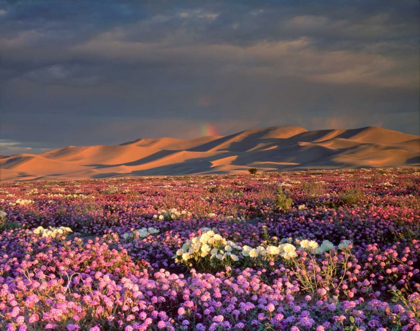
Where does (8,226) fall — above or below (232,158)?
below

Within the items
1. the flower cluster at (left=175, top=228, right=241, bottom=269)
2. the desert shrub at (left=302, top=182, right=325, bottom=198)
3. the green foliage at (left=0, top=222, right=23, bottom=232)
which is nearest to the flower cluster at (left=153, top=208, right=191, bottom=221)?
the flower cluster at (left=175, top=228, right=241, bottom=269)

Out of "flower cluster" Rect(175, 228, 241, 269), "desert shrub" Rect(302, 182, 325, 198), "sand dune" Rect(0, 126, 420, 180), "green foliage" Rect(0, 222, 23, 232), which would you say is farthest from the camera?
"sand dune" Rect(0, 126, 420, 180)

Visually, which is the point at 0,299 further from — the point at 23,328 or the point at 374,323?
the point at 374,323

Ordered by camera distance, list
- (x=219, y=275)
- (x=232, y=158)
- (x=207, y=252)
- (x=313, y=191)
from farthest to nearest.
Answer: (x=232, y=158), (x=313, y=191), (x=207, y=252), (x=219, y=275)

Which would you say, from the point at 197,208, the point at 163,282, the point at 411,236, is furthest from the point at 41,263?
the point at 411,236

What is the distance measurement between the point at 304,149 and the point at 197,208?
113344 mm

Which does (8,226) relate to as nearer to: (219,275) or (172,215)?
(172,215)

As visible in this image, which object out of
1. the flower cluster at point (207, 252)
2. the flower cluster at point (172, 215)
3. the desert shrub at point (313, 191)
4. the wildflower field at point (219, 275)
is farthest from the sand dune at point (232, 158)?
the flower cluster at point (207, 252)

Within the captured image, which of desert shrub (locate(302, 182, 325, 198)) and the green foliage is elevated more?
the green foliage

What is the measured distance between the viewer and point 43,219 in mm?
9875

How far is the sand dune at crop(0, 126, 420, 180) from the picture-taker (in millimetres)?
94438

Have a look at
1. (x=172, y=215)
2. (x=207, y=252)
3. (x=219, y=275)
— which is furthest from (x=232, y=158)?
(x=219, y=275)

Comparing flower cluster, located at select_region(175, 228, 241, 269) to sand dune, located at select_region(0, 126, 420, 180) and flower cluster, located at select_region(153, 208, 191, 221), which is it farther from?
sand dune, located at select_region(0, 126, 420, 180)

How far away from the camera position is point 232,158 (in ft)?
397
